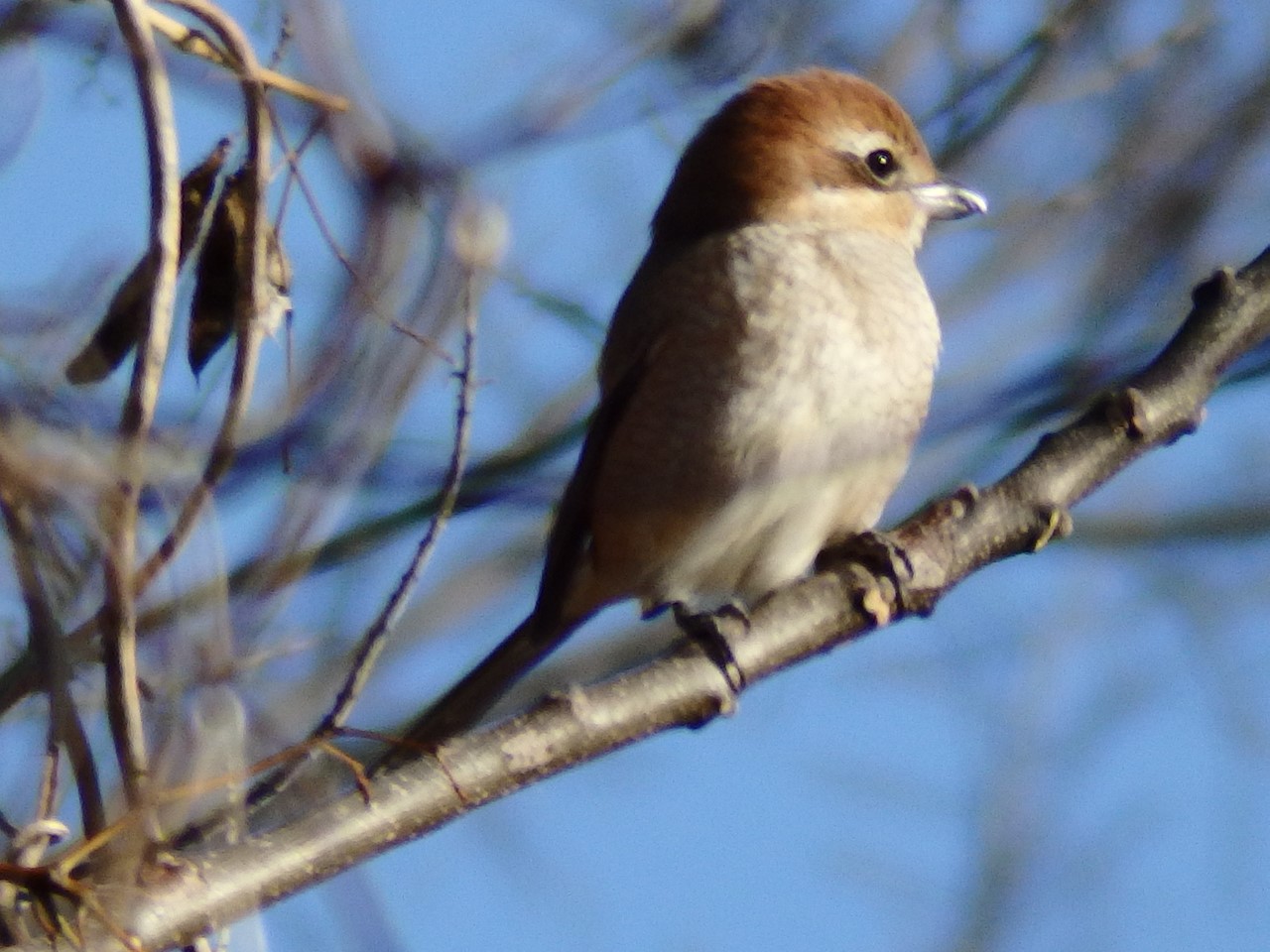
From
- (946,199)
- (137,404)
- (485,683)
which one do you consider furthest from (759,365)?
(137,404)

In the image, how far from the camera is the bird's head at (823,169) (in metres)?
4.29

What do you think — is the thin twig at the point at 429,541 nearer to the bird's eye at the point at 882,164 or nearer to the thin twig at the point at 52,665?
the thin twig at the point at 52,665

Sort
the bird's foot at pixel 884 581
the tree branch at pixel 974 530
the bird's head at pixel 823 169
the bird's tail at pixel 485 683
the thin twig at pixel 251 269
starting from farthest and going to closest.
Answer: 1. the bird's head at pixel 823 169
2. the bird's tail at pixel 485 683
3. the bird's foot at pixel 884 581
4. the tree branch at pixel 974 530
5. the thin twig at pixel 251 269

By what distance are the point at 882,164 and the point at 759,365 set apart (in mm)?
778

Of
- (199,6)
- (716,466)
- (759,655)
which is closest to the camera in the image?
(199,6)

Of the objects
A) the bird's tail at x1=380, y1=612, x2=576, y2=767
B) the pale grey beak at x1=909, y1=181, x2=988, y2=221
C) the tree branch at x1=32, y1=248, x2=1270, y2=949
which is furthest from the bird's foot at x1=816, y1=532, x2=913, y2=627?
the pale grey beak at x1=909, y1=181, x2=988, y2=221

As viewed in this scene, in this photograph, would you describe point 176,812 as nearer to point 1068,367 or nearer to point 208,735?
point 208,735

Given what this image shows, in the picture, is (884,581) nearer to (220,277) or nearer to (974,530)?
(974,530)

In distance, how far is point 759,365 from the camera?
387cm

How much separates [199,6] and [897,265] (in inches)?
91.1

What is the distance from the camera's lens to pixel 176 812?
79.0 inches

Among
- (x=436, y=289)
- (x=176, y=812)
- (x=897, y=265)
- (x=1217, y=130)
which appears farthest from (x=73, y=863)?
(x=1217, y=130)

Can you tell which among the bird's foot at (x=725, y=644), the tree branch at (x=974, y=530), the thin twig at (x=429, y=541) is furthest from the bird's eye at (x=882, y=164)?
the thin twig at (x=429, y=541)

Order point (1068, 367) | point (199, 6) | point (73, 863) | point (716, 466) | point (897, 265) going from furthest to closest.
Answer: point (897, 265) < point (716, 466) < point (199, 6) < point (1068, 367) < point (73, 863)
